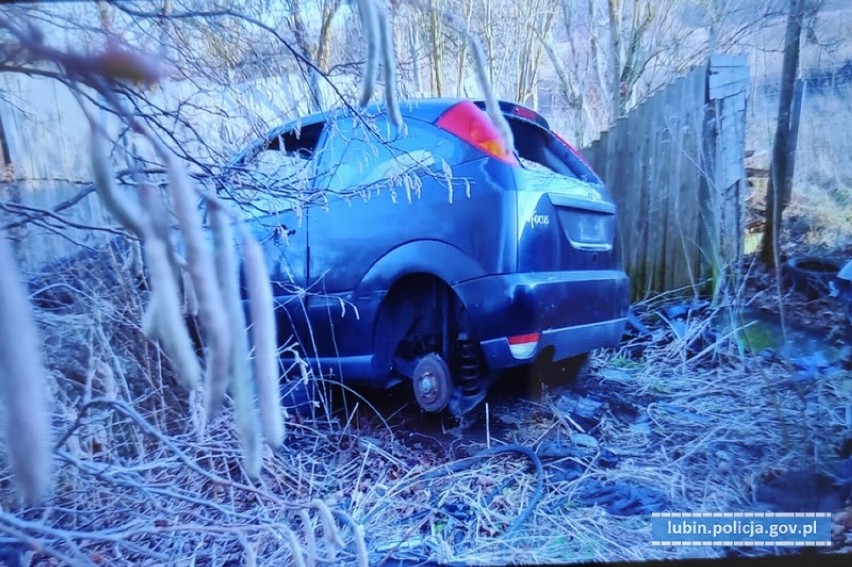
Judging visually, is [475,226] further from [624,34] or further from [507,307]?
[624,34]

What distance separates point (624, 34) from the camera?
3.48 feet

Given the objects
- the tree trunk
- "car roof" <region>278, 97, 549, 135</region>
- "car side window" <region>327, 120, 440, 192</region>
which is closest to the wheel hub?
"car side window" <region>327, 120, 440, 192</region>

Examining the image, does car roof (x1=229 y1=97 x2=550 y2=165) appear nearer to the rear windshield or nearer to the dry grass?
the rear windshield

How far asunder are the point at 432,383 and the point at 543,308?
0.90ft

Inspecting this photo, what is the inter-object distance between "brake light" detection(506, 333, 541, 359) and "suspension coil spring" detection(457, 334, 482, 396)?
0.07 metres

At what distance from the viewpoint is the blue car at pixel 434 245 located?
42.1 inches

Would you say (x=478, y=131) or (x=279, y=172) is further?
(x=279, y=172)

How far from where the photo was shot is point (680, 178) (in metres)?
1.13

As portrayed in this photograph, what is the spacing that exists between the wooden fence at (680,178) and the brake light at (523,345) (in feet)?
0.81

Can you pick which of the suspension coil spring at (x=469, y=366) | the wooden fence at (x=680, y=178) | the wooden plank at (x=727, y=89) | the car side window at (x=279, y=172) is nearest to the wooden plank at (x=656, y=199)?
the wooden fence at (x=680, y=178)

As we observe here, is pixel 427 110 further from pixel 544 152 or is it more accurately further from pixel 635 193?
pixel 635 193

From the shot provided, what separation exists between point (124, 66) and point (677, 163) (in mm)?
1007

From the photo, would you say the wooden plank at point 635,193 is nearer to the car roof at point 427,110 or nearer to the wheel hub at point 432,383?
the car roof at point 427,110

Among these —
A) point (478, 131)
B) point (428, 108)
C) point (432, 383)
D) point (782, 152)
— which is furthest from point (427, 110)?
point (782, 152)
